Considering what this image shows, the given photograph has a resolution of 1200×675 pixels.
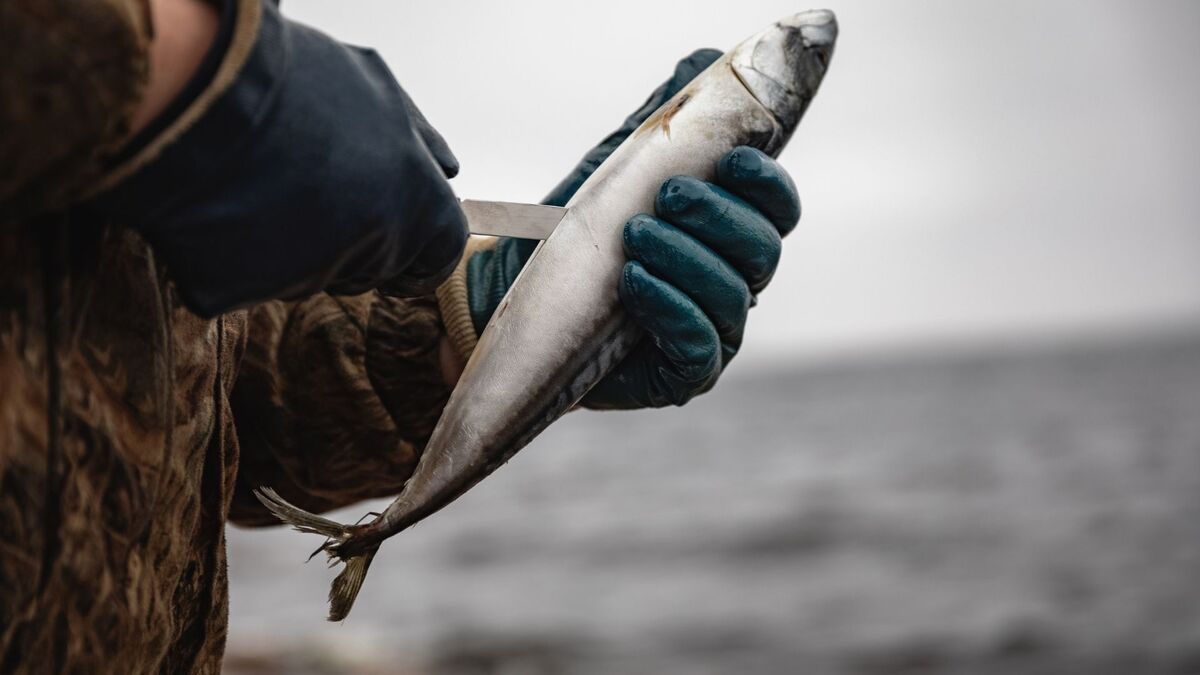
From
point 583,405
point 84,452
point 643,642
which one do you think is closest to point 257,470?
point 583,405

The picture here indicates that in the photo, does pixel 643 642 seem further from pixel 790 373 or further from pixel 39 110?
pixel 790 373

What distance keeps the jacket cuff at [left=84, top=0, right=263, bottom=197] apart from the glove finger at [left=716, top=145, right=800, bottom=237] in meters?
1.46

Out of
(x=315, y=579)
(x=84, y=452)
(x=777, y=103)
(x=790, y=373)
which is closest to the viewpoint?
(x=84, y=452)

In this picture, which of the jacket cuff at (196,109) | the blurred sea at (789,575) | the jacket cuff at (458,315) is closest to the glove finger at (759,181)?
the jacket cuff at (458,315)

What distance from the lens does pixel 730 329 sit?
8.97 ft

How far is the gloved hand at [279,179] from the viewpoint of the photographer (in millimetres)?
1433

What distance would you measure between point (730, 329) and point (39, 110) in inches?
71.2

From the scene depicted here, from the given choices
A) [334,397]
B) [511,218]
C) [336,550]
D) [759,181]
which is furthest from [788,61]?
[336,550]

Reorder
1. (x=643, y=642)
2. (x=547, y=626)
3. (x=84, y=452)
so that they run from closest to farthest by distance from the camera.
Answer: (x=84, y=452)
(x=643, y=642)
(x=547, y=626)

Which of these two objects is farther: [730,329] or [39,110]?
[730,329]

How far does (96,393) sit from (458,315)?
1458 mm

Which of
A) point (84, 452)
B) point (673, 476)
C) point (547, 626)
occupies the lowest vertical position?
point (673, 476)

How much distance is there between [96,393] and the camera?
5.30ft

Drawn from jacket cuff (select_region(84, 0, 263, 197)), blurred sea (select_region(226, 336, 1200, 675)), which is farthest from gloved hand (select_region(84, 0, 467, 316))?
blurred sea (select_region(226, 336, 1200, 675))
